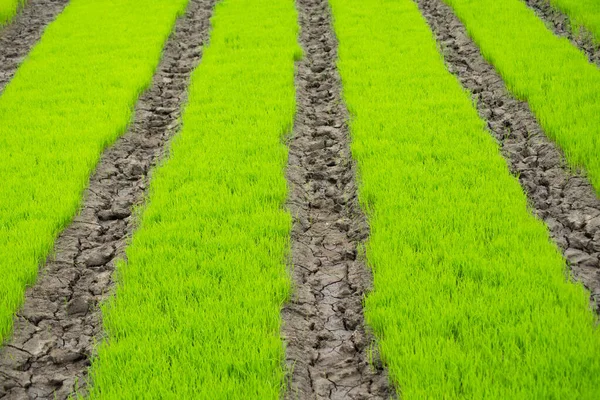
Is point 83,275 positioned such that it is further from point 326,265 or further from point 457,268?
point 457,268

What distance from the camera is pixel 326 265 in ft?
15.1

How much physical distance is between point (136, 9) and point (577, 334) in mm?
10222

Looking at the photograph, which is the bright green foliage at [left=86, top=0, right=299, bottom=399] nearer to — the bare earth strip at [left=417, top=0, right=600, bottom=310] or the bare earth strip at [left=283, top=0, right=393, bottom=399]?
the bare earth strip at [left=283, top=0, right=393, bottom=399]

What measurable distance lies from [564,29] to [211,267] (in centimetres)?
696

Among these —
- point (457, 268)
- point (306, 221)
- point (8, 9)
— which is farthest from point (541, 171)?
point (8, 9)

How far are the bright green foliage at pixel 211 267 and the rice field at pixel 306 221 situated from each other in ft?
0.06

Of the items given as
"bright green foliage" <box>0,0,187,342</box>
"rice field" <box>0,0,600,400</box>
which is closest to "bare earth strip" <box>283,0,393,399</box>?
"rice field" <box>0,0,600,400</box>

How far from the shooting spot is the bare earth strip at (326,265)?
3520mm

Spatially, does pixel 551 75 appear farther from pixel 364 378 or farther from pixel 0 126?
pixel 0 126

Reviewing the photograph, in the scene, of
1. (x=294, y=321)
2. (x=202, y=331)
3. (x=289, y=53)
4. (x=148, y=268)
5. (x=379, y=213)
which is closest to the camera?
(x=202, y=331)

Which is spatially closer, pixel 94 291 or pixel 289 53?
pixel 94 291

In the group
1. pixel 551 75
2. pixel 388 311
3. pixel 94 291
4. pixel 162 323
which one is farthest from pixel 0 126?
pixel 551 75

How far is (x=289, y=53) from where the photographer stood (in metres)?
8.80

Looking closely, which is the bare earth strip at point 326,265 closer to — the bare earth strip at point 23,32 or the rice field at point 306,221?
the rice field at point 306,221
